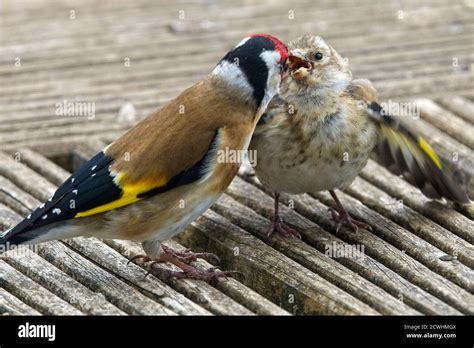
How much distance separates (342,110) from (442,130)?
1664 mm

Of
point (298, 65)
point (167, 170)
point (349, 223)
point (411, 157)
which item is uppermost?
point (298, 65)

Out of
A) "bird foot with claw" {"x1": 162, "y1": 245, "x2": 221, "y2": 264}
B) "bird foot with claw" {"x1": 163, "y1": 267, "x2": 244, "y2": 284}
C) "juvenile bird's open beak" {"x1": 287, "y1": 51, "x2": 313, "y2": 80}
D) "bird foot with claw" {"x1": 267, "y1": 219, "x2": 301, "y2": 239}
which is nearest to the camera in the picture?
"bird foot with claw" {"x1": 163, "y1": 267, "x2": 244, "y2": 284}

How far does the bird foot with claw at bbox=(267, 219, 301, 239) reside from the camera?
257 inches

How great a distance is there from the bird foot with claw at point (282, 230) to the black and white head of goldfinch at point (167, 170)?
628 millimetres

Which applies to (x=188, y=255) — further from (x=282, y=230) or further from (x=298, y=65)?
(x=298, y=65)

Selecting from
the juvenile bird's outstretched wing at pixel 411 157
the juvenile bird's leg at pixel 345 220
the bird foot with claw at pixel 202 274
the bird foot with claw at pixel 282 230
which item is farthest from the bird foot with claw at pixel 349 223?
the bird foot with claw at pixel 202 274

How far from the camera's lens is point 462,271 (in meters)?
6.03

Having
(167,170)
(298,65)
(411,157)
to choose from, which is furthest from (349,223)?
(167,170)

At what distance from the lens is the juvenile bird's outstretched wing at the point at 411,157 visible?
6.56 metres

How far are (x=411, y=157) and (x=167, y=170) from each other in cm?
158

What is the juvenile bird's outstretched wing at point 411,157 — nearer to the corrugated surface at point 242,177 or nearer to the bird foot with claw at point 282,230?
the corrugated surface at point 242,177

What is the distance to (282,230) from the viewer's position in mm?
6551

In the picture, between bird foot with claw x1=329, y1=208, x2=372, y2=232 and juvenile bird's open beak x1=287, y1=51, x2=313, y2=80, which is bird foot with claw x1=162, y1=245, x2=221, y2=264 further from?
juvenile bird's open beak x1=287, y1=51, x2=313, y2=80

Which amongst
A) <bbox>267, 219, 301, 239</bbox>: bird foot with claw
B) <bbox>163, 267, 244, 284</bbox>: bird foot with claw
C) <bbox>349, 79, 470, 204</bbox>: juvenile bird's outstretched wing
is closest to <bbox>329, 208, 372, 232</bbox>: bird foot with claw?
<bbox>267, 219, 301, 239</bbox>: bird foot with claw
